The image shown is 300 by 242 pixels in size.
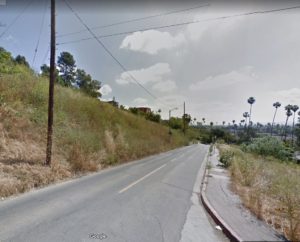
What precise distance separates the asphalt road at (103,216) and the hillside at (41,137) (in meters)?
1.46

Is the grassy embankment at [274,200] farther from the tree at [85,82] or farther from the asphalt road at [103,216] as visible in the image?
the tree at [85,82]

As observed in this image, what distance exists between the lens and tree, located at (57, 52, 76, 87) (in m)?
56.7

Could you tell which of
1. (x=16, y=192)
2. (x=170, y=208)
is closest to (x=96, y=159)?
(x=16, y=192)

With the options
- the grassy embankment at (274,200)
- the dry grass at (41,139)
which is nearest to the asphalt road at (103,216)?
the dry grass at (41,139)

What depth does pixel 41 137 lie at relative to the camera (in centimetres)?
1605

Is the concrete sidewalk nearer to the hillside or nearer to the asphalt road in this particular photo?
the asphalt road

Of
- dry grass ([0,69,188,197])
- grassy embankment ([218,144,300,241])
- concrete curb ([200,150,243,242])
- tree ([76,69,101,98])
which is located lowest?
concrete curb ([200,150,243,242])

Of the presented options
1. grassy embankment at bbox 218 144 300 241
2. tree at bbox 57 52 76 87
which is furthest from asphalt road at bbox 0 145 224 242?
tree at bbox 57 52 76 87

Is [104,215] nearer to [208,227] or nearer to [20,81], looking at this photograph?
[208,227]

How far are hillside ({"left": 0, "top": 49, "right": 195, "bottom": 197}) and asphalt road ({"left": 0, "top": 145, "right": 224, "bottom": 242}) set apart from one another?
146 centimetres

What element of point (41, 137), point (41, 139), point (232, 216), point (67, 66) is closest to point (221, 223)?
point (232, 216)

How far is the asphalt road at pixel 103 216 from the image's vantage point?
591 centimetres

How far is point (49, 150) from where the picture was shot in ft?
42.6

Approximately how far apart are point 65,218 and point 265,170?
12.4m
